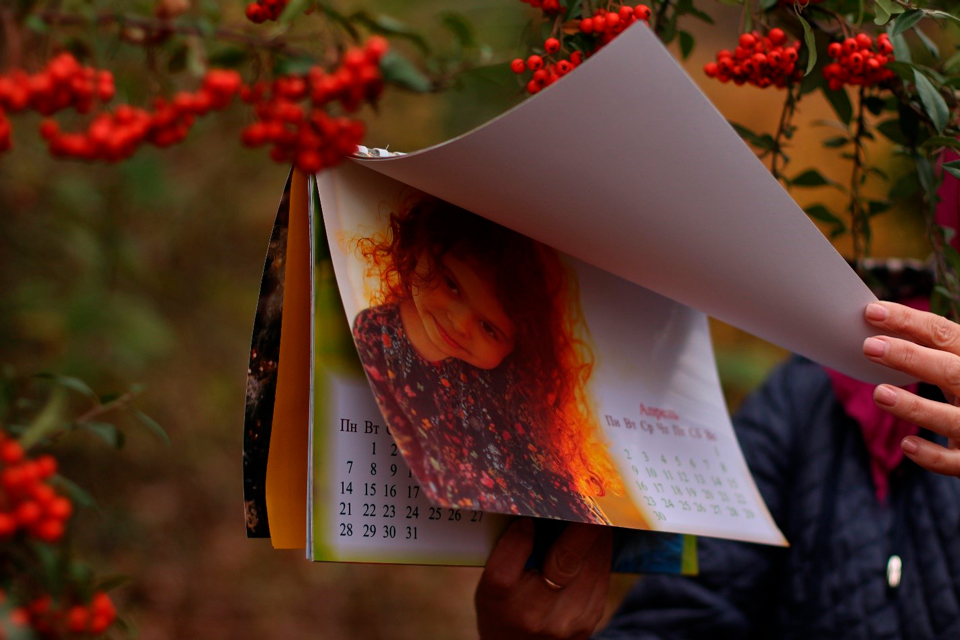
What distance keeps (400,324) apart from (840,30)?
1.51 ft

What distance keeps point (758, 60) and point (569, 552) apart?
0.43 meters

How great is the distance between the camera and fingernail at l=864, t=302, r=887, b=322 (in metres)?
0.63

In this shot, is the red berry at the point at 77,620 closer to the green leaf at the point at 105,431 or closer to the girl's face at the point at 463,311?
the green leaf at the point at 105,431

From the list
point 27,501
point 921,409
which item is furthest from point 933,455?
point 27,501

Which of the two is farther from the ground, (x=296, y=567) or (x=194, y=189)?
(x=194, y=189)

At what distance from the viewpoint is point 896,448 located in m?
1.01

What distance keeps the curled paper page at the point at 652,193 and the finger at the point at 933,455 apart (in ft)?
0.26

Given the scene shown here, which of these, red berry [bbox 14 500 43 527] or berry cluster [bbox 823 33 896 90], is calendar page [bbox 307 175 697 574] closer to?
red berry [bbox 14 500 43 527]

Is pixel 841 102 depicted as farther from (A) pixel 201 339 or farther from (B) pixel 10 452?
(A) pixel 201 339

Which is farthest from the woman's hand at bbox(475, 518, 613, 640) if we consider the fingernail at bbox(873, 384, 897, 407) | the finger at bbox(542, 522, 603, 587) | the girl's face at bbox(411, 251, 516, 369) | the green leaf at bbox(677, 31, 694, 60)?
the green leaf at bbox(677, 31, 694, 60)

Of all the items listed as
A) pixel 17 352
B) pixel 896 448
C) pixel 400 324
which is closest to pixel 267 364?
pixel 400 324

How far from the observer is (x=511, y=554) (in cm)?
68

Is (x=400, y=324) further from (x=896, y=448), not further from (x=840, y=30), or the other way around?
(x=896, y=448)

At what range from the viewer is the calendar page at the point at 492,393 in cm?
56
